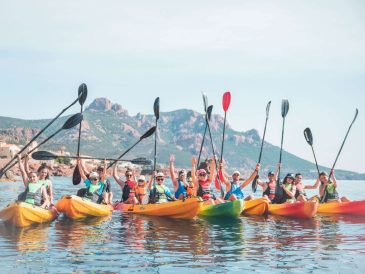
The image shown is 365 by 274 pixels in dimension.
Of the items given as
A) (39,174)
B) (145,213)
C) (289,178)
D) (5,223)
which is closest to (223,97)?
(289,178)

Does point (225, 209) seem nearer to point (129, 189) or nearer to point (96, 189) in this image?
point (129, 189)

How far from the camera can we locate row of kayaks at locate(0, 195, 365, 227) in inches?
592

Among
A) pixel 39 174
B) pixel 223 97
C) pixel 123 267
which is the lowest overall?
pixel 123 267

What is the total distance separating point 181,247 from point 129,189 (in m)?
8.86

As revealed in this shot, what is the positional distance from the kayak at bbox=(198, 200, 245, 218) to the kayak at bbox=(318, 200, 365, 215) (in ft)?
17.8

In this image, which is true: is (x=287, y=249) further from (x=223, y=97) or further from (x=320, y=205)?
(x=223, y=97)

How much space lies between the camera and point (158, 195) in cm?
1966

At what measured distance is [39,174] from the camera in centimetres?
1628

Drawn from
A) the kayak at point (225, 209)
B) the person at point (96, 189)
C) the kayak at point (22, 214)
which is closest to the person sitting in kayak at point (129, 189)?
the person at point (96, 189)

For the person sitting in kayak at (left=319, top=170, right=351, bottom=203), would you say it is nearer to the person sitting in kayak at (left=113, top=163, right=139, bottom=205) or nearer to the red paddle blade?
the red paddle blade

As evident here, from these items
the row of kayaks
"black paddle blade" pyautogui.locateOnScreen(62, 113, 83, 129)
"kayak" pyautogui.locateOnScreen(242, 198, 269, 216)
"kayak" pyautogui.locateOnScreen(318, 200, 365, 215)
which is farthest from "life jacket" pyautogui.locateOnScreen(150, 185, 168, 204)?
"kayak" pyautogui.locateOnScreen(318, 200, 365, 215)

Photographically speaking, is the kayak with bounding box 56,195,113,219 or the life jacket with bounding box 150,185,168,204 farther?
the life jacket with bounding box 150,185,168,204

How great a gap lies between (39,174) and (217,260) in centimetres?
787

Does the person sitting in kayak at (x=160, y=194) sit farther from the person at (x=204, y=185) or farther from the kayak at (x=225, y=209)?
the kayak at (x=225, y=209)
